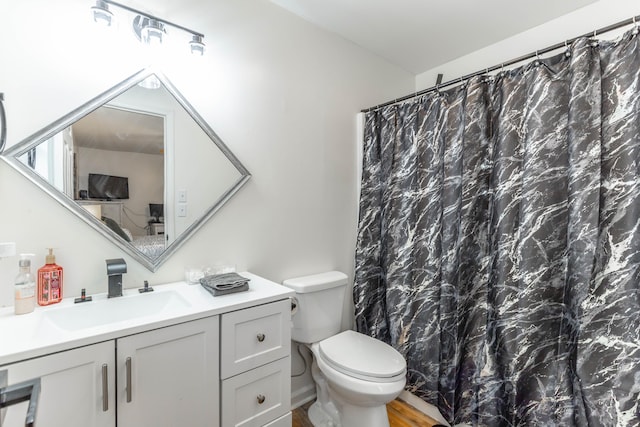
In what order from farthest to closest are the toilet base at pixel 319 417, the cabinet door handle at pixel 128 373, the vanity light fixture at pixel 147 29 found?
the toilet base at pixel 319 417 < the vanity light fixture at pixel 147 29 < the cabinet door handle at pixel 128 373

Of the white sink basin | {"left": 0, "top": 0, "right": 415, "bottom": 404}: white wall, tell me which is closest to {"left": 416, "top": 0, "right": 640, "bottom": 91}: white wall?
{"left": 0, "top": 0, "right": 415, "bottom": 404}: white wall

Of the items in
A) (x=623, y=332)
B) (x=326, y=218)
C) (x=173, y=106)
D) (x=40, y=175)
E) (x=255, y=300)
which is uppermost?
(x=173, y=106)

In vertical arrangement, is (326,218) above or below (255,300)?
above

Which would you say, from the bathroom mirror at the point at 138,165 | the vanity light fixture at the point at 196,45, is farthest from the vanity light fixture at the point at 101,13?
the vanity light fixture at the point at 196,45

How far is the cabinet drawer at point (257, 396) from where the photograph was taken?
1.17 meters

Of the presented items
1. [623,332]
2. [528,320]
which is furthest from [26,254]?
[623,332]

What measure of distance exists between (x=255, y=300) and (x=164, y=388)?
1.35ft

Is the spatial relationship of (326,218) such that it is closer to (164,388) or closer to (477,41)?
(164,388)

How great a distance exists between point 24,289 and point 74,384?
1.45 feet

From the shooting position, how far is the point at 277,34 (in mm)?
1788

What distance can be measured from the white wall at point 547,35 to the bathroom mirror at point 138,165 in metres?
1.86

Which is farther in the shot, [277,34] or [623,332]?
[277,34]

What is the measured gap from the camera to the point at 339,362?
1537mm

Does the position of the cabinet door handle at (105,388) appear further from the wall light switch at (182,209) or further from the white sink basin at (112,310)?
the wall light switch at (182,209)
